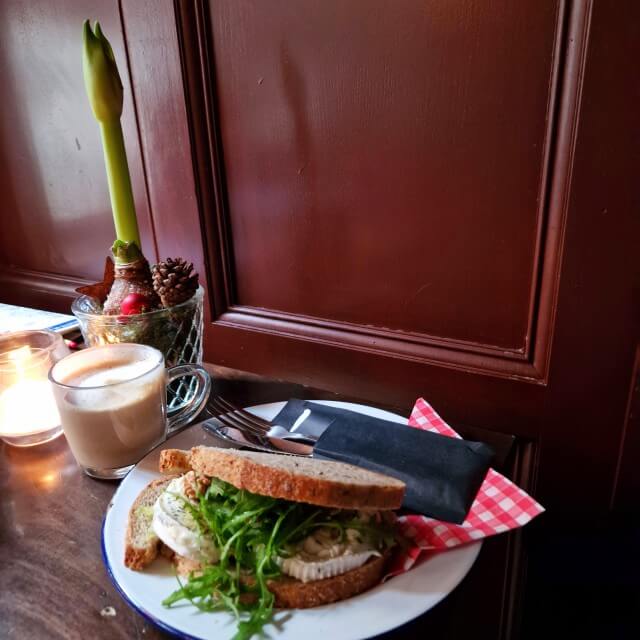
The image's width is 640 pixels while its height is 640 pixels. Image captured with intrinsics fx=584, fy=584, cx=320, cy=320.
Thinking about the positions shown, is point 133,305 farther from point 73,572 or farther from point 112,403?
point 73,572

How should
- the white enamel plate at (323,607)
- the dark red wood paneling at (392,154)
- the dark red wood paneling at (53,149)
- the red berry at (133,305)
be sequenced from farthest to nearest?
the dark red wood paneling at (53,149) < the red berry at (133,305) < the dark red wood paneling at (392,154) < the white enamel plate at (323,607)

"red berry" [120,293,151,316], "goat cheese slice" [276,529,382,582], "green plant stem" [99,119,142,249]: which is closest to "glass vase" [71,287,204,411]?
"red berry" [120,293,151,316]

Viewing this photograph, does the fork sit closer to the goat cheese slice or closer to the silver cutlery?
the silver cutlery

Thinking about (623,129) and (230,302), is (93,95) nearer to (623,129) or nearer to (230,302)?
(230,302)

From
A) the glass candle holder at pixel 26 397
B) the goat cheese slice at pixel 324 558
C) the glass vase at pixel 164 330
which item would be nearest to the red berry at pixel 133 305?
the glass vase at pixel 164 330

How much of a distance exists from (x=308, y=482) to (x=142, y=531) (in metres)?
0.19

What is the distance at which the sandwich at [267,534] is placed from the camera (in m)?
0.52

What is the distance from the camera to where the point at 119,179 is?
86cm

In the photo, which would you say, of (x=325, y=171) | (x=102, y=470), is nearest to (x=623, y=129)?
(x=325, y=171)

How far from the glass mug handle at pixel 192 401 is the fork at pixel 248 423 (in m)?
0.02

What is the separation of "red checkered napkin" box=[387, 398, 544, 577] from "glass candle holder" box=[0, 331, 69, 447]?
0.53 m

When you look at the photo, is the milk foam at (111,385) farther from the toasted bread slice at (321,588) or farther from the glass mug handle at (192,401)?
the toasted bread slice at (321,588)

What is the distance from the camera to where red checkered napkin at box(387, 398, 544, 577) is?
0.56 meters

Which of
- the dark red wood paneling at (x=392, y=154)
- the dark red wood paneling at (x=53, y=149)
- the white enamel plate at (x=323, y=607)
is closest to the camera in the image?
the white enamel plate at (x=323, y=607)
